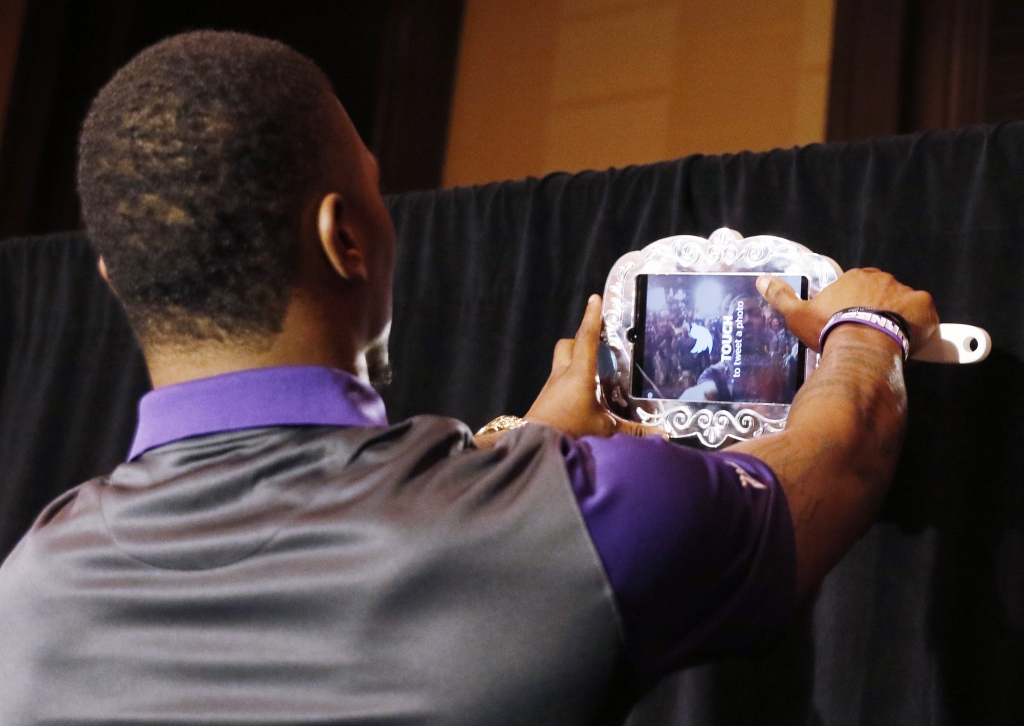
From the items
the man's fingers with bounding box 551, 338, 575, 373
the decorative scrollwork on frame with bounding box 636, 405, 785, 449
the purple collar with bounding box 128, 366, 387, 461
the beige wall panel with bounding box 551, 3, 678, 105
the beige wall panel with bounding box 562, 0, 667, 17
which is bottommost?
the purple collar with bounding box 128, 366, 387, 461

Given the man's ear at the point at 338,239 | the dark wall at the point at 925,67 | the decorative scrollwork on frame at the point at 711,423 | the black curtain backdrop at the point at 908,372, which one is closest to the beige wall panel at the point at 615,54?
the dark wall at the point at 925,67

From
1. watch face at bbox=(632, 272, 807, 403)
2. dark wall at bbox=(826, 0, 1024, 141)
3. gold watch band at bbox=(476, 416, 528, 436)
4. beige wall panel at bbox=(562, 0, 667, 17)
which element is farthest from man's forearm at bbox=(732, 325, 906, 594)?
beige wall panel at bbox=(562, 0, 667, 17)

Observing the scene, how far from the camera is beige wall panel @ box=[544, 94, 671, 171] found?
1.76m

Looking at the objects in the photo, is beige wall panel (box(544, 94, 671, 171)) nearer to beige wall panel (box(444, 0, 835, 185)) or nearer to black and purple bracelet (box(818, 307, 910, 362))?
beige wall panel (box(444, 0, 835, 185))

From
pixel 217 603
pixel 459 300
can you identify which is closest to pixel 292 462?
pixel 217 603

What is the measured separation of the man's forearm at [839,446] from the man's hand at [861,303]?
0.05 metres

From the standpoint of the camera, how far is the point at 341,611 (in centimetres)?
56

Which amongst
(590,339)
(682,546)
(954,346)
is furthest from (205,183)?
(954,346)

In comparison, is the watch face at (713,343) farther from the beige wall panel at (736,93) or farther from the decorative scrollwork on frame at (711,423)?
the beige wall panel at (736,93)

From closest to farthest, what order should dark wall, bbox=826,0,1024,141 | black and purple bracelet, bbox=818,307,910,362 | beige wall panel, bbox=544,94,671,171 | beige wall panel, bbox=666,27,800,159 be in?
black and purple bracelet, bbox=818,307,910,362, dark wall, bbox=826,0,1024,141, beige wall panel, bbox=666,27,800,159, beige wall panel, bbox=544,94,671,171

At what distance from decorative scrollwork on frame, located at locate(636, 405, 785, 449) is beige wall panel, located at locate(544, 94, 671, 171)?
0.90 metres

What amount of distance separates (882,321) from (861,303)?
1.4 inches

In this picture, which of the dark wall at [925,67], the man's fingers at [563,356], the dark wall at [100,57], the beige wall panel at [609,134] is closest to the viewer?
the man's fingers at [563,356]

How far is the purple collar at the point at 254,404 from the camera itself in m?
0.62
